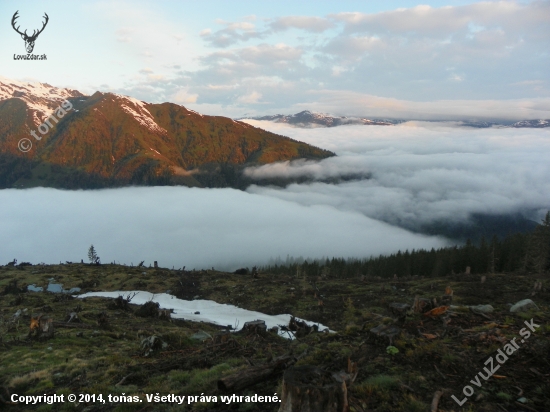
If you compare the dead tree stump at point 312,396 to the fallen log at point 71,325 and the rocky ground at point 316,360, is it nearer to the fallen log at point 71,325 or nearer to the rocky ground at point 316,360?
the rocky ground at point 316,360

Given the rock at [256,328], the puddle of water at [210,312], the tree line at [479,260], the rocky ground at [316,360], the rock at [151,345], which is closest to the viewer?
the rocky ground at [316,360]

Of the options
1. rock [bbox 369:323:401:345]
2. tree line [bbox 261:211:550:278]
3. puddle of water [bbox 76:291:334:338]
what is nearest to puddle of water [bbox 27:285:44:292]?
puddle of water [bbox 76:291:334:338]

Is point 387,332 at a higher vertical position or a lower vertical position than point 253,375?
higher

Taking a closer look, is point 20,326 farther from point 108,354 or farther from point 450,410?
point 450,410

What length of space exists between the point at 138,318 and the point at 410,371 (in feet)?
79.5

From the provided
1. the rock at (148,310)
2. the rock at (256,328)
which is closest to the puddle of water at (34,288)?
the rock at (148,310)

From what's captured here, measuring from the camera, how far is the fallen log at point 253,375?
345 inches

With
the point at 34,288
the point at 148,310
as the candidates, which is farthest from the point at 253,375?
the point at 34,288

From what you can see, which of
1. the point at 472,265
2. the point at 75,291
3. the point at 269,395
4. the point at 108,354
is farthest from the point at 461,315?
the point at 472,265

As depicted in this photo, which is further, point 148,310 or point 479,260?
point 479,260

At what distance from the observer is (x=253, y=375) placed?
9180 millimetres

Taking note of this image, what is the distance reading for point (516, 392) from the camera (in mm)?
7770

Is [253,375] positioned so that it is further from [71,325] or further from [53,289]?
[53,289]

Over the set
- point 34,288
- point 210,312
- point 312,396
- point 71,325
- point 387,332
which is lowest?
point 34,288
